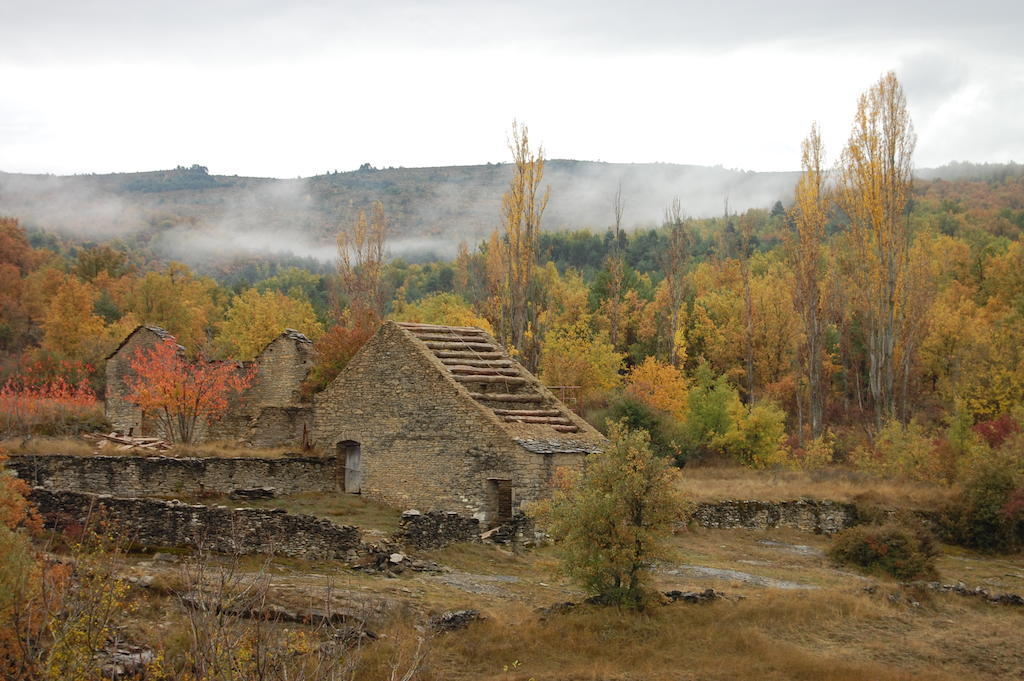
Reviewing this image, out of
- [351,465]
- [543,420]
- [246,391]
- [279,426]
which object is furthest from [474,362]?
[246,391]

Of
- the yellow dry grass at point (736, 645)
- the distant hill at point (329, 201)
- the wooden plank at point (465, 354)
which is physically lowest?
the yellow dry grass at point (736, 645)

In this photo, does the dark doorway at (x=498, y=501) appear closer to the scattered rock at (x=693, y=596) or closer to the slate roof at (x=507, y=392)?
the slate roof at (x=507, y=392)

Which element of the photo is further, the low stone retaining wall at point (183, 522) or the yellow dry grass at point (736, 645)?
the low stone retaining wall at point (183, 522)

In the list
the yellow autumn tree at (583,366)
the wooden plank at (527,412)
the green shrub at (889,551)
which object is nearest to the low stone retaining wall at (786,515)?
the green shrub at (889,551)

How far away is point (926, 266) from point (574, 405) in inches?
1036

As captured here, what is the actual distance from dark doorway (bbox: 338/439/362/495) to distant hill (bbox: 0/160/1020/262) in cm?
11554

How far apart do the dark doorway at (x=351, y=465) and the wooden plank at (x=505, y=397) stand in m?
3.56

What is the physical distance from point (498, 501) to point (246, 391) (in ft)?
43.0

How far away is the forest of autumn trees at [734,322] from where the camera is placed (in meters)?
38.4

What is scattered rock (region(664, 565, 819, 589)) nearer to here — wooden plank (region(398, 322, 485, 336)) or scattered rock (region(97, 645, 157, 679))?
wooden plank (region(398, 322, 485, 336))

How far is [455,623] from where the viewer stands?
15102mm

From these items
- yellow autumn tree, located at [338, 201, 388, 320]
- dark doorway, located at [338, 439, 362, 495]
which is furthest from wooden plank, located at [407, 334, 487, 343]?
yellow autumn tree, located at [338, 201, 388, 320]

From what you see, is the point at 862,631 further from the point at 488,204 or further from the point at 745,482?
the point at 488,204

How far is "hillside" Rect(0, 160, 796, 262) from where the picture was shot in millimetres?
147000
